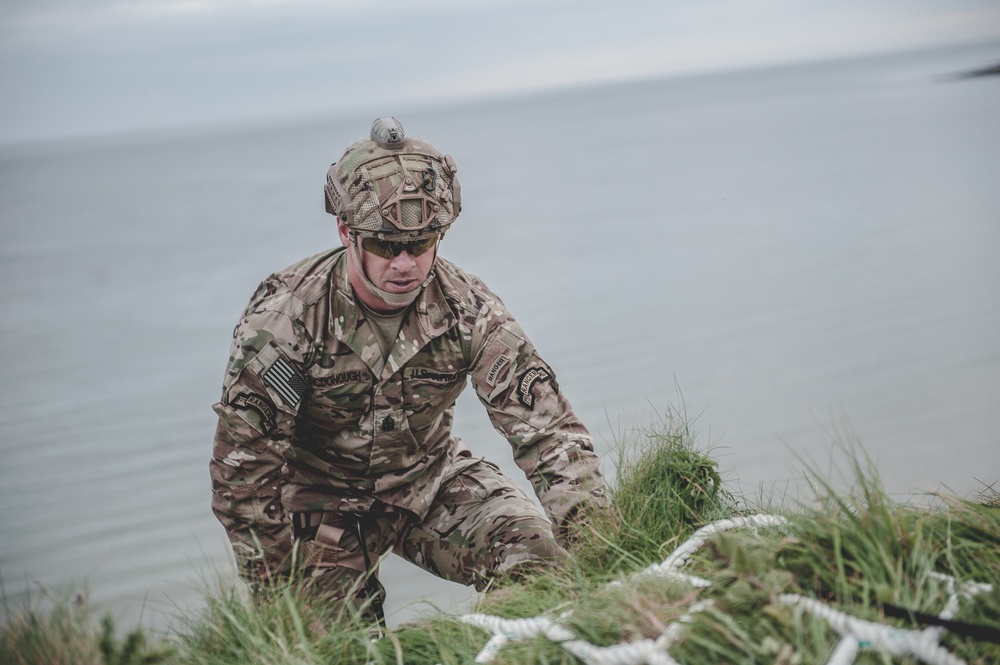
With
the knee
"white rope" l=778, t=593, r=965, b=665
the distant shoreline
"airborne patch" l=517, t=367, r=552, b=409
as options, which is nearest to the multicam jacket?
"airborne patch" l=517, t=367, r=552, b=409

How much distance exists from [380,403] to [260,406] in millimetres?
476

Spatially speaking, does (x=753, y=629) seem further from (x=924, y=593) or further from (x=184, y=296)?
(x=184, y=296)

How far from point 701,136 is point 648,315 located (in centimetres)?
4213

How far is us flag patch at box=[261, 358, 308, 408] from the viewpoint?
333 centimetres

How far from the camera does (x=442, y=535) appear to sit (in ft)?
13.0

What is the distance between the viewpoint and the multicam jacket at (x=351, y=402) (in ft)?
10.9

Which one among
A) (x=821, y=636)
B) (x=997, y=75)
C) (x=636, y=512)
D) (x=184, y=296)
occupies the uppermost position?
(x=997, y=75)

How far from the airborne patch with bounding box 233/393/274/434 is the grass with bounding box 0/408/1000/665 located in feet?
2.21

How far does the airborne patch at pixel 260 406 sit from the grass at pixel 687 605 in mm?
672

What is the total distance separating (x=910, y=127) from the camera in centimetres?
3778

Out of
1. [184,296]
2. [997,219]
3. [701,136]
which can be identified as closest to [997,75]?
[701,136]

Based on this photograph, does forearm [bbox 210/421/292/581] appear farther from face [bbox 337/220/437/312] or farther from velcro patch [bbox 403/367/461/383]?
face [bbox 337/220/437/312]

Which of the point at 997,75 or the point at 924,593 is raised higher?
the point at 997,75

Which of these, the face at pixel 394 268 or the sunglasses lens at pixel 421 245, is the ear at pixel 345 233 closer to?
the face at pixel 394 268
